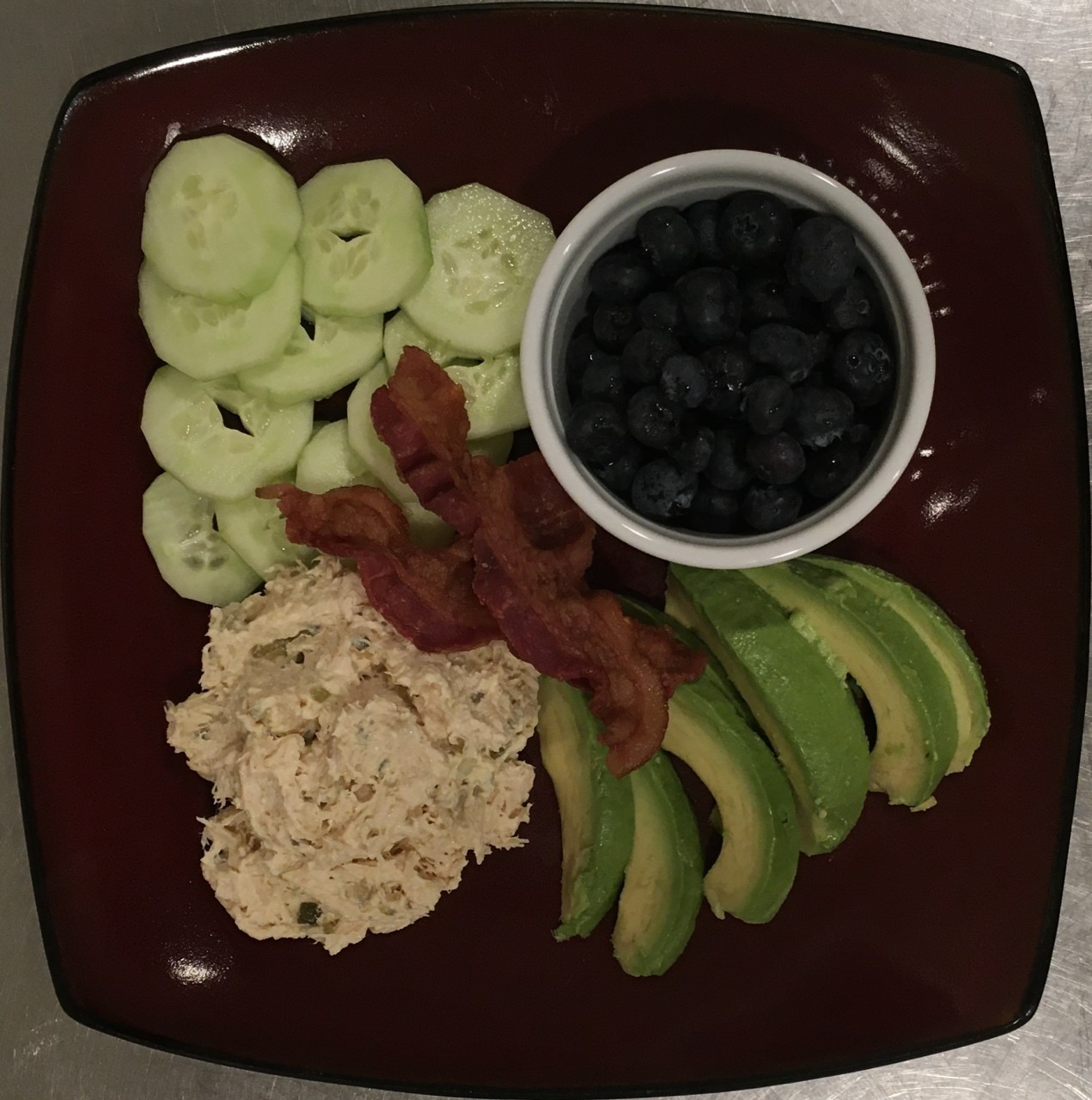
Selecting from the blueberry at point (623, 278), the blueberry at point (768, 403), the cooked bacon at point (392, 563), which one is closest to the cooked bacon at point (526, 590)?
the cooked bacon at point (392, 563)

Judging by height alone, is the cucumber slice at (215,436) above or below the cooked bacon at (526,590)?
above

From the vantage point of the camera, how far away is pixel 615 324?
1245 millimetres

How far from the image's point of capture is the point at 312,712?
4.78ft

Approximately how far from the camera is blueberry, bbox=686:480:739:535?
1243 mm

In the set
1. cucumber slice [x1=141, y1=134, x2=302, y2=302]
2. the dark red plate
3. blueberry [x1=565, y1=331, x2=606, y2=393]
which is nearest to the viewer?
blueberry [x1=565, y1=331, x2=606, y2=393]

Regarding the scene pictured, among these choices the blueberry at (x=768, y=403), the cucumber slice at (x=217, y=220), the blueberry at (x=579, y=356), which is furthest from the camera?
the cucumber slice at (x=217, y=220)

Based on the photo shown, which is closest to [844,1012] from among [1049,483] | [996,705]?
[996,705]

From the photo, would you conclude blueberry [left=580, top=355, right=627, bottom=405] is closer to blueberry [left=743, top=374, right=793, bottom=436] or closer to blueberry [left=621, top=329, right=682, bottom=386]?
blueberry [left=621, top=329, right=682, bottom=386]

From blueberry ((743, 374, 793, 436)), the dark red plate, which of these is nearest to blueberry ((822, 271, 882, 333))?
blueberry ((743, 374, 793, 436))

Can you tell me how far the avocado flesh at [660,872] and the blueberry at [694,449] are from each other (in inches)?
20.9

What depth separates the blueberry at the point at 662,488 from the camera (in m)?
1.21

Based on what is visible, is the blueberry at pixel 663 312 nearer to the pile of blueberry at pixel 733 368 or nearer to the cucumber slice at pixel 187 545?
the pile of blueberry at pixel 733 368

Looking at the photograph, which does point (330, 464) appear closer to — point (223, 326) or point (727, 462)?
point (223, 326)

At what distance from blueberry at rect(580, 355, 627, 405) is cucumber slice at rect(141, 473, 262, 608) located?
2.40 ft
